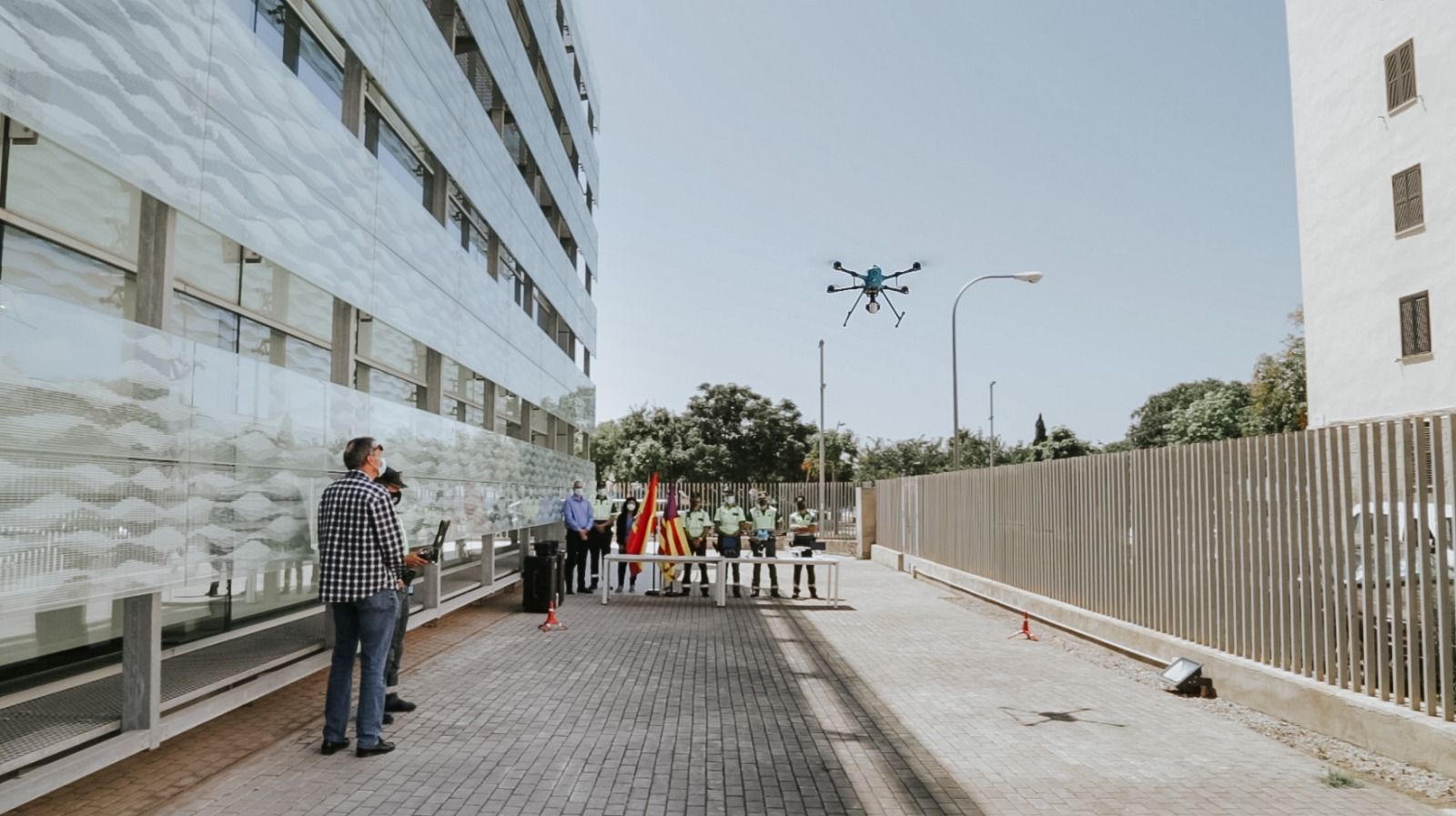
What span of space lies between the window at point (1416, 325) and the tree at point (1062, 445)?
211 ft

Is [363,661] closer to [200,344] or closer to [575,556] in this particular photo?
[200,344]

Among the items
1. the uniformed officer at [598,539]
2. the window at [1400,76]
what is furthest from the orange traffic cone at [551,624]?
the window at [1400,76]

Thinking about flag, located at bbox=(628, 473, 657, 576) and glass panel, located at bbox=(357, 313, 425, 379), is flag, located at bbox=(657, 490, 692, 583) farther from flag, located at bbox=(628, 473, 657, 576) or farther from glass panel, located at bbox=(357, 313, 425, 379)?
glass panel, located at bbox=(357, 313, 425, 379)

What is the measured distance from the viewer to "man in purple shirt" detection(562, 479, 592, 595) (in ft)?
58.5

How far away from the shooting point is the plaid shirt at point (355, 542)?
6.24 metres

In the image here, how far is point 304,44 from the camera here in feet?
28.3

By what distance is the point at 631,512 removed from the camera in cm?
2095

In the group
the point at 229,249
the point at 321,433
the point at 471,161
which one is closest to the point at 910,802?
the point at 321,433

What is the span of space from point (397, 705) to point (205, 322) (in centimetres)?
406

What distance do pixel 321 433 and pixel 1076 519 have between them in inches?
370

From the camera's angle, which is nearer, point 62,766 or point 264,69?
point 62,766

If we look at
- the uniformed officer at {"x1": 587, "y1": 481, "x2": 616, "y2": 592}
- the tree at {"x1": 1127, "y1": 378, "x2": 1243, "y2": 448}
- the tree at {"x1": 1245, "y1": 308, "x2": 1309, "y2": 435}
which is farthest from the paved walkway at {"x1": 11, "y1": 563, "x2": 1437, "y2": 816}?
the tree at {"x1": 1127, "y1": 378, "x2": 1243, "y2": 448}

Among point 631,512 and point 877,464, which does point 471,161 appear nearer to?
point 631,512

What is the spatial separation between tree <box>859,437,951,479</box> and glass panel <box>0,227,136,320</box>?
67656 millimetres
